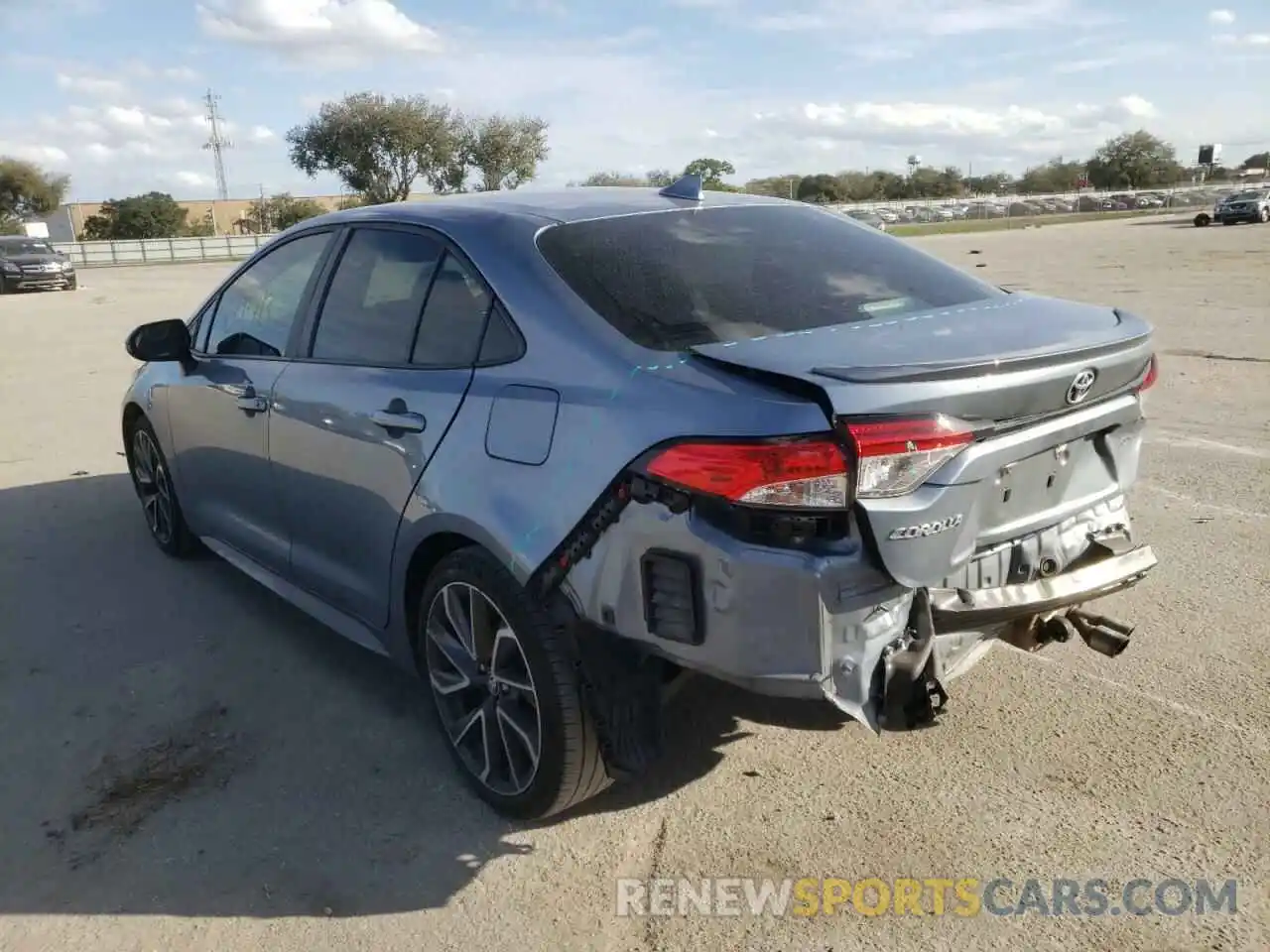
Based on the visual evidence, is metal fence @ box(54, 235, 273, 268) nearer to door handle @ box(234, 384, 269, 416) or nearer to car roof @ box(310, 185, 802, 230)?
door handle @ box(234, 384, 269, 416)

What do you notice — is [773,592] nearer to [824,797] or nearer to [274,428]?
[824,797]

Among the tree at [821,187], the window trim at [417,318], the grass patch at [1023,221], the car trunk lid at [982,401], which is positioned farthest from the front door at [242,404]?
the tree at [821,187]

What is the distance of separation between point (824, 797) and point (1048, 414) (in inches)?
51.4

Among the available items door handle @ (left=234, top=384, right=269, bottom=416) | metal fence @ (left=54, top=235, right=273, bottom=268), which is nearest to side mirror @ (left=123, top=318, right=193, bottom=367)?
door handle @ (left=234, top=384, right=269, bottom=416)

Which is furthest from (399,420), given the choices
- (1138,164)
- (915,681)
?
(1138,164)

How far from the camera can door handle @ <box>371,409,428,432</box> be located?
125 inches

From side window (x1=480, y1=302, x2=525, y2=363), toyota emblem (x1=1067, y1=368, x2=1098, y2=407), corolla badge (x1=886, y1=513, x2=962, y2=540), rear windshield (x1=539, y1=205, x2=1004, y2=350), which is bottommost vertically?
corolla badge (x1=886, y1=513, x2=962, y2=540)

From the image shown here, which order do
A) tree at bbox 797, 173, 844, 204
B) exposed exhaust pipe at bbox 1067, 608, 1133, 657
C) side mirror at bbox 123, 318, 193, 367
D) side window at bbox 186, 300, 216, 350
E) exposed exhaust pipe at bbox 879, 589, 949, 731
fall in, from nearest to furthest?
exposed exhaust pipe at bbox 879, 589, 949, 731 → exposed exhaust pipe at bbox 1067, 608, 1133, 657 → side mirror at bbox 123, 318, 193, 367 → side window at bbox 186, 300, 216, 350 → tree at bbox 797, 173, 844, 204

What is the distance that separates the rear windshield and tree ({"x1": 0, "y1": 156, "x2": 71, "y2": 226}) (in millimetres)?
79896

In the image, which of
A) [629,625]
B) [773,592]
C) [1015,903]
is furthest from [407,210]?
[1015,903]

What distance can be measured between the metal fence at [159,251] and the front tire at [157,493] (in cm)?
5014

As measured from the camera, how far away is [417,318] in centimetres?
340

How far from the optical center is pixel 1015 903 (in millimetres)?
2686

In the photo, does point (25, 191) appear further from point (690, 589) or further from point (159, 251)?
point (690, 589)
